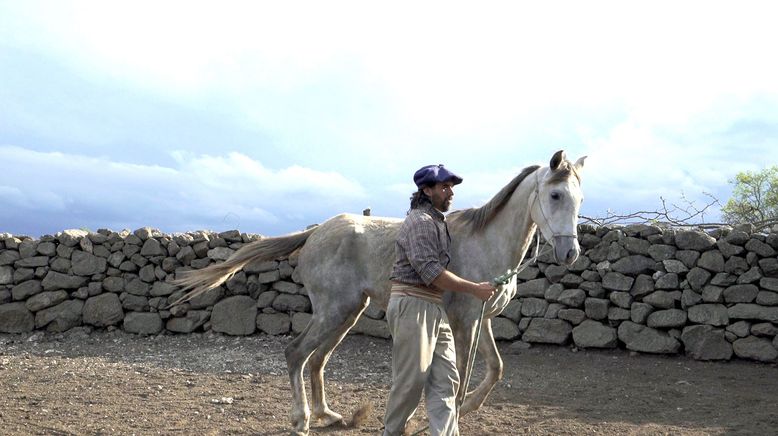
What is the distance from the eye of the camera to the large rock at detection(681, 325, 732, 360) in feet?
29.3

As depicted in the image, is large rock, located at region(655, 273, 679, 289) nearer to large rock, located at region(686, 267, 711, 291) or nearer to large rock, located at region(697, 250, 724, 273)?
large rock, located at region(686, 267, 711, 291)

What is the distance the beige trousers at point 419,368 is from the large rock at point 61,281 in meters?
8.87

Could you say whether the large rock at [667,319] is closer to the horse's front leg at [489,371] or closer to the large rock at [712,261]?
the large rock at [712,261]

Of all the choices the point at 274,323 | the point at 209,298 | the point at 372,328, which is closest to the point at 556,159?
the point at 372,328

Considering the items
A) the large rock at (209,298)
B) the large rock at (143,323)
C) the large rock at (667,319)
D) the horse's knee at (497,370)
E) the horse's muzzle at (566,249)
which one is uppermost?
the horse's muzzle at (566,249)

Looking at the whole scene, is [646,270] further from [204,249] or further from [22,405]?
[22,405]

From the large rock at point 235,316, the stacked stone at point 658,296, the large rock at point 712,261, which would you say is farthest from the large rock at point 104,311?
the large rock at point 712,261

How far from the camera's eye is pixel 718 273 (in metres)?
9.13

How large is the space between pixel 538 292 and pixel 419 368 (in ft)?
20.4

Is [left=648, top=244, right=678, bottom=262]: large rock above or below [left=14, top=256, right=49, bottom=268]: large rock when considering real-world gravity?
above

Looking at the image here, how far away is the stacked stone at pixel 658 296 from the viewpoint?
895 cm

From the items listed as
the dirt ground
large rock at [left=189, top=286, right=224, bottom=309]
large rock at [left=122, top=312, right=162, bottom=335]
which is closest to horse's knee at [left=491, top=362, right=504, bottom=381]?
the dirt ground

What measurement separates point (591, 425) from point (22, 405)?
5.21 metres

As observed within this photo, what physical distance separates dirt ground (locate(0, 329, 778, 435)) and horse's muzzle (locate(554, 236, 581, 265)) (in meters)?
2.19
